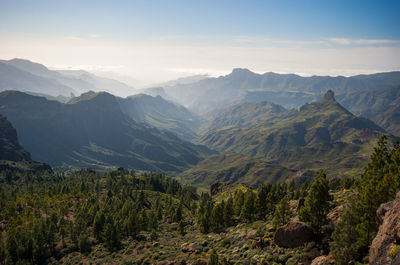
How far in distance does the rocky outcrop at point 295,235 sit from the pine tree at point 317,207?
1.77 m

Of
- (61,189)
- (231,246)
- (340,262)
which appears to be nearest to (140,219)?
(231,246)

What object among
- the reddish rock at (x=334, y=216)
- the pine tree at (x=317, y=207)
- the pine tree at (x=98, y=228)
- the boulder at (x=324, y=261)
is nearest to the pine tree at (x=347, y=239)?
the boulder at (x=324, y=261)

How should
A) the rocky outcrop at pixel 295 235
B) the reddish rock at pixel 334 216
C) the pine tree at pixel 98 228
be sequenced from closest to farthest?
the rocky outcrop at pixel 295 235 < the reddish rock at pixel 334 216 < the pine tree at pixel 98 228

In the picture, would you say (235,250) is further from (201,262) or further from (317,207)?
(317,207)

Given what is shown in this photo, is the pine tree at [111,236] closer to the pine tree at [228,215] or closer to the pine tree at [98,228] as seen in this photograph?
the pine tree at [98,228]

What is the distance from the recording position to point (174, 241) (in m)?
90.8

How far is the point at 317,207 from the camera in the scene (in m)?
48.3

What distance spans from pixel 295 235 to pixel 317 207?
24.6 ft

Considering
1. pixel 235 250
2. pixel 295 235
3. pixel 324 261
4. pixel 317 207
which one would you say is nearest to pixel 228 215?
pixel 235 250

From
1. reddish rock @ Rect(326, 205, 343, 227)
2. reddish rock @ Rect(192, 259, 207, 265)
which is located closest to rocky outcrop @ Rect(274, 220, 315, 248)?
reddish rock @ Rect(326, 205, 343, 227)

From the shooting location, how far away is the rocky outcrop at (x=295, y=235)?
47188 mm

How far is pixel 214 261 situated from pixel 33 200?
6698 inches

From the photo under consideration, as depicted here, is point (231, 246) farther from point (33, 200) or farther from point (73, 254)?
point (33, 200)

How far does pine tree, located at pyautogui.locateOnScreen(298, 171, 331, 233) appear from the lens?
157 ft
